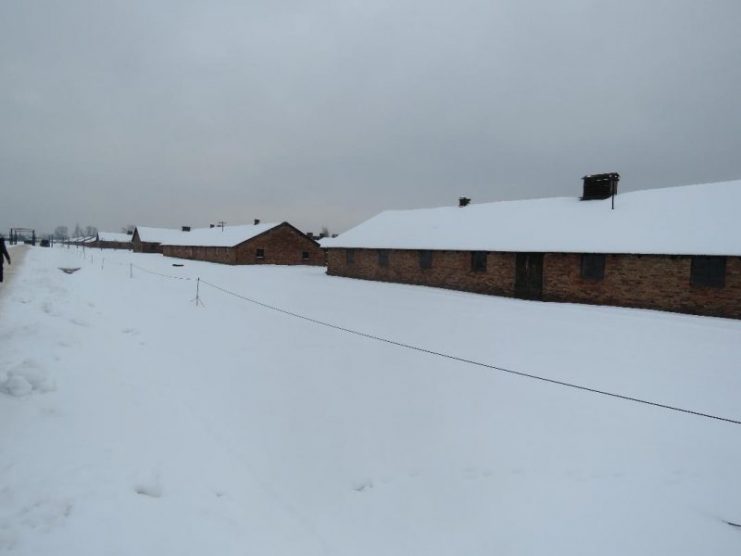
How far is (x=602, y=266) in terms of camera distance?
744 inches

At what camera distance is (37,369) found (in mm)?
5844

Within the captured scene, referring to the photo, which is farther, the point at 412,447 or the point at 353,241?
the point at 353,241

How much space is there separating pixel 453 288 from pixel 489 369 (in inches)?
644

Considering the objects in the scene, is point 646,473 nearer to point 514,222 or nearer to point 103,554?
point 103,554

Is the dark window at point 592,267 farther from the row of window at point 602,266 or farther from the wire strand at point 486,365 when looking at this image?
the wire strand at point 486,365

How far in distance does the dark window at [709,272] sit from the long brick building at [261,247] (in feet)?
131

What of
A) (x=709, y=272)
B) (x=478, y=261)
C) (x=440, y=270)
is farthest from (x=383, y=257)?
(x=709, y=272)

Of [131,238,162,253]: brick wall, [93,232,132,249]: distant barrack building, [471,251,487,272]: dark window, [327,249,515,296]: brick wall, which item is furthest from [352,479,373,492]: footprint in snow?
[93,232,132,249]: distant barrack building

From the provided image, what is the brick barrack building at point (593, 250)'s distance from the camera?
16656mm

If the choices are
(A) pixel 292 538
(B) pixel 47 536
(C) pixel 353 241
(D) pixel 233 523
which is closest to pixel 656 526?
(A) pixel 292 538

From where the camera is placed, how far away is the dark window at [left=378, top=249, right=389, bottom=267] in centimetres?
2886

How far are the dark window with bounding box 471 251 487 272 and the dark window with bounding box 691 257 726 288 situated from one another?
948cm

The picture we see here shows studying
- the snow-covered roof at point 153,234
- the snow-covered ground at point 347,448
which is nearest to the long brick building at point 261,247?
the snow-covered roof at point 153,234

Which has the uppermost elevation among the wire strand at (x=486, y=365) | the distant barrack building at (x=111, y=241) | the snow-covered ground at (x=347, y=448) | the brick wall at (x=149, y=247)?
the distant barrack building at (x=111, y=241)
